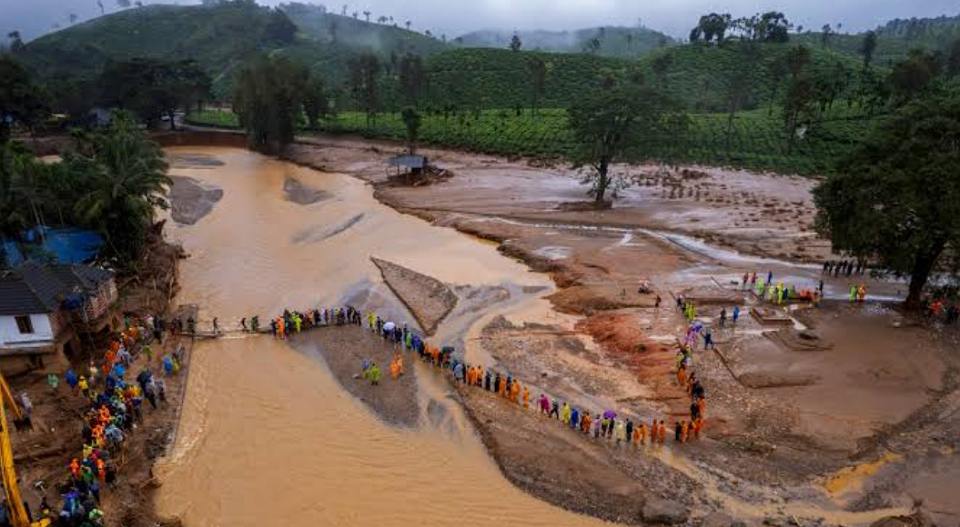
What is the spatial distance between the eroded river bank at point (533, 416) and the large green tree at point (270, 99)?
39.9 metres

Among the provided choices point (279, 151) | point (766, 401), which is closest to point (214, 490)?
point (766, 401)

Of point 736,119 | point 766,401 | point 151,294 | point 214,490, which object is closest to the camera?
point 214,490

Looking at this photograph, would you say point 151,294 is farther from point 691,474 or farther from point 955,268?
point 955,268

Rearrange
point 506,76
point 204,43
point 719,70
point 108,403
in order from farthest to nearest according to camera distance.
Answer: point 204,43 → point 506,76 → point 719,70 → point 108,403

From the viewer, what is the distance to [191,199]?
59625mm

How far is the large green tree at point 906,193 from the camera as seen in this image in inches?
1101

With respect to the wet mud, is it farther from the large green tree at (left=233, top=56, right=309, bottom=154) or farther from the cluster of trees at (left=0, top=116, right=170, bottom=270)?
the cluster of trees at (left=0, top=116, right=170, bottom=270)

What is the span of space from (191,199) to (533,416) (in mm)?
47589

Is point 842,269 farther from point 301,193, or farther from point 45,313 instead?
point 301,193

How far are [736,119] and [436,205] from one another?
5459 cm

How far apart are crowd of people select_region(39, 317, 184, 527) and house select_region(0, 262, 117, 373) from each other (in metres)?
1.23

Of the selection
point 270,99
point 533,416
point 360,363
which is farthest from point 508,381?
point 270,99

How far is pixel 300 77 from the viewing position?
8081 cm

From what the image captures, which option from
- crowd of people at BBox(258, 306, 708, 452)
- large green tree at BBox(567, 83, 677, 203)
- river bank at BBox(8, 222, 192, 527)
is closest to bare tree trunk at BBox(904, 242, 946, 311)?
crowd of people at BBox(258, 306, 708, 452)
